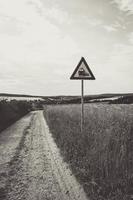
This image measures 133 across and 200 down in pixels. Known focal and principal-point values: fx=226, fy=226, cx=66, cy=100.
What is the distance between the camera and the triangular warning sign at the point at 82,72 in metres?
8.77

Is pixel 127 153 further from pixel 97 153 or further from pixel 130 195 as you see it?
pixel 130 195

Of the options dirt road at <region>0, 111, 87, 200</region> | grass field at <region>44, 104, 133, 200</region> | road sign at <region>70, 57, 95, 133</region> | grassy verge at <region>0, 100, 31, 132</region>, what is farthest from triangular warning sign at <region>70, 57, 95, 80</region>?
grassy verge at <region>0, 100, 31, 132</region>

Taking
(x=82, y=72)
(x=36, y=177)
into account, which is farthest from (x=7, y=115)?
(x=36, y=177)

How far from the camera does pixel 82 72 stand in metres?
8.80

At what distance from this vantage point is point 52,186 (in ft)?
15.3

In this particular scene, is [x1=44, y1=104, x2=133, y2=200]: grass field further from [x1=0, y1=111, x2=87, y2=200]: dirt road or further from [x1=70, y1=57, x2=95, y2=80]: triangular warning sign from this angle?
[x1=70, y1=57, x2=95, y2=80]: triangular warning sign

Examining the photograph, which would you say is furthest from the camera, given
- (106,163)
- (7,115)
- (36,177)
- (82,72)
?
(7,115)

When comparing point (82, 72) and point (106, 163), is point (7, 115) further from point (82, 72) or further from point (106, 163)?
point (106, 163)

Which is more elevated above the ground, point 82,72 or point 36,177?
point 82,72

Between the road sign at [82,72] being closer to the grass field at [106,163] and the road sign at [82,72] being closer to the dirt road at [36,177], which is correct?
the grass field at [106,163]

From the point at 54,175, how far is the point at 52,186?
2.35 feet

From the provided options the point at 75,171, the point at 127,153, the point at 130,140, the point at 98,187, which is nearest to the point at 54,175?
the point at 75,171

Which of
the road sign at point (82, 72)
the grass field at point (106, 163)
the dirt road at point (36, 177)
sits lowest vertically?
the dirt road at point (36, 177)

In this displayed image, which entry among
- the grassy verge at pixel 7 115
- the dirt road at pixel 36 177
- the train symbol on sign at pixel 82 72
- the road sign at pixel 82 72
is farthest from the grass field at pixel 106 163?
the grassy verge at pixel 7 115
